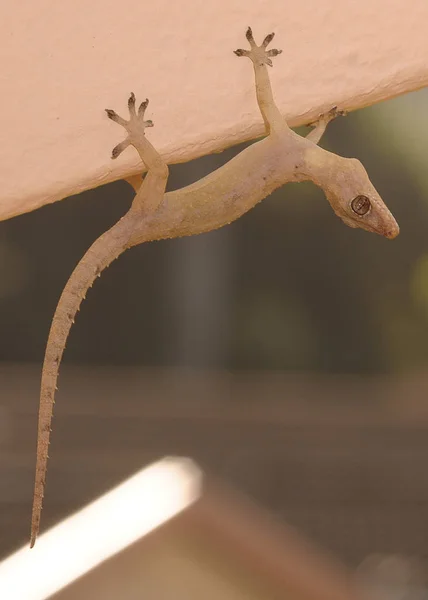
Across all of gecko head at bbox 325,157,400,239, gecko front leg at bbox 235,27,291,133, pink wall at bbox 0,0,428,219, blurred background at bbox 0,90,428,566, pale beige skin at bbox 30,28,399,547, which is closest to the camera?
pink wall at bbox 0,0,428,219

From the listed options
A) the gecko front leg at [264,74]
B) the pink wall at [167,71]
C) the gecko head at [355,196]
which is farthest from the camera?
the gecko head at [355,196]

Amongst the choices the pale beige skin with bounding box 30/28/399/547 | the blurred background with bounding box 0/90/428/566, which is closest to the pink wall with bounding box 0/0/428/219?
the pale beige skin with bounding box 30/28/399/547

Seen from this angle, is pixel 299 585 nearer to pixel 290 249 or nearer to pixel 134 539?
pixel 134 539

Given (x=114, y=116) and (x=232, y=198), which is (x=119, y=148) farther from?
(x=232, y=198)

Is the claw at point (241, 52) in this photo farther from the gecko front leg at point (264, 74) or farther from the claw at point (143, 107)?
the claw at point (143, 107)

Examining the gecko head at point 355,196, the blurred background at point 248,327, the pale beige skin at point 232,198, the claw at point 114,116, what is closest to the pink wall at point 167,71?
the claw at point 114,116

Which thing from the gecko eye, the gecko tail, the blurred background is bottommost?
the gecko tail

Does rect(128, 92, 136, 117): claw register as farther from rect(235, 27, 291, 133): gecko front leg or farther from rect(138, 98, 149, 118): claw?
rect(235, 27, 291, 133): gecko front leg
